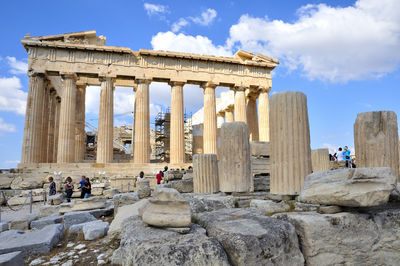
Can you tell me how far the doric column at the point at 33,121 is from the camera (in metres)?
18.4

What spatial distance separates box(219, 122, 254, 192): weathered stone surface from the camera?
Answer: 6.57m

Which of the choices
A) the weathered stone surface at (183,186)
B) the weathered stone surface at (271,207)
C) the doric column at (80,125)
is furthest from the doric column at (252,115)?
the weathered stone surface at (271,207)

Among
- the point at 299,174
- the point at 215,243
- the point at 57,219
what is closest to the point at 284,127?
the point at 299,174

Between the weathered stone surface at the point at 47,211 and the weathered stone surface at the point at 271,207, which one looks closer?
the weathered stone surface at the point at 271,207

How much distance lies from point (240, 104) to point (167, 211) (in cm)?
2035

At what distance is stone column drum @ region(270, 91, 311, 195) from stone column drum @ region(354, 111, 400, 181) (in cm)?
103

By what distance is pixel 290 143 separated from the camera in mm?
5070

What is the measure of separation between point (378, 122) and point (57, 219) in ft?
24.4

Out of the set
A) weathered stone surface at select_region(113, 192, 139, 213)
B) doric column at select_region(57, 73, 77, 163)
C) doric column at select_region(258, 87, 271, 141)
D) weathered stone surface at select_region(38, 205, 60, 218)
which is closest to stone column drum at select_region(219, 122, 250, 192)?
weathered stone surface at select_region(113, 192, 139, 213)

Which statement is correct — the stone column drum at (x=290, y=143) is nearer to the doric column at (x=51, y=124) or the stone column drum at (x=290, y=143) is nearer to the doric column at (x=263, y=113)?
the doric column at (x=263, y=113)

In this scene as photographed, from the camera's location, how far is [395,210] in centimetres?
363

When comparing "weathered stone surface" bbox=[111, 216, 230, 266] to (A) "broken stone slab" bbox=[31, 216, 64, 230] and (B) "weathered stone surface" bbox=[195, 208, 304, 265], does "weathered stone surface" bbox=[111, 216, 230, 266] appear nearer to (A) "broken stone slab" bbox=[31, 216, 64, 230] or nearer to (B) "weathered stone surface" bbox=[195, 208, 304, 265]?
(B) "weathered stone surface" bbox=[195, 208, 304, 265]

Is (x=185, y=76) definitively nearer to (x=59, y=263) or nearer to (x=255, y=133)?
(x=255, y=133)

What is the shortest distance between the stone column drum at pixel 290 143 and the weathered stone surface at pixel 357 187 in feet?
4.75
